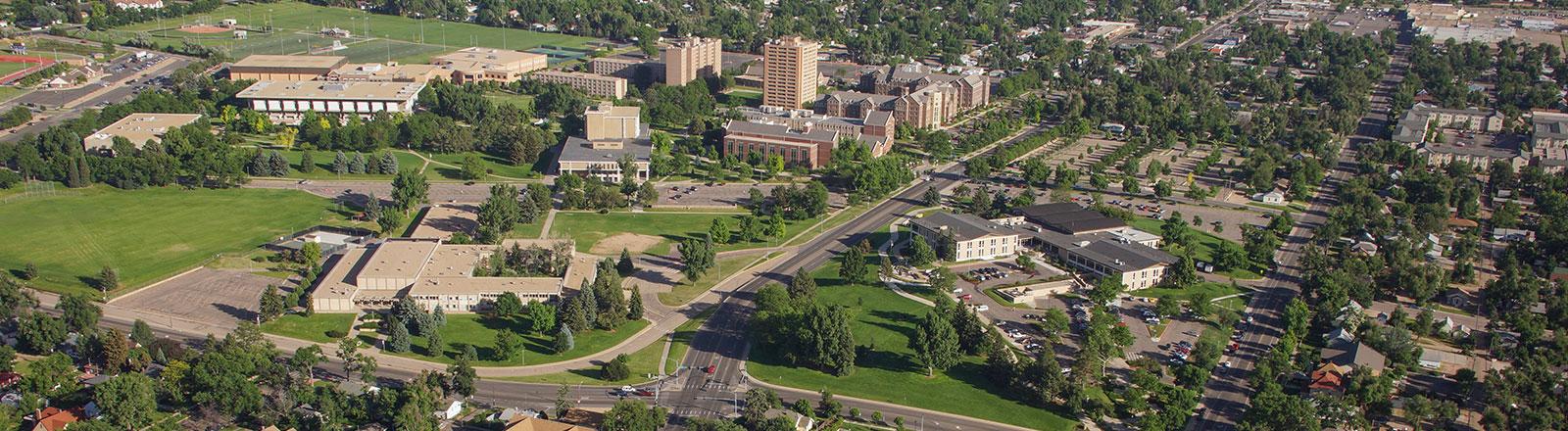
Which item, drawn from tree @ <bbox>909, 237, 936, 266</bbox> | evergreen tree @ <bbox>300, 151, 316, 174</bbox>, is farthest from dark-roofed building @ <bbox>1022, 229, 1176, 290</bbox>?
evergreen tree @ <bbox>300, 151, 316, 174</bbox>

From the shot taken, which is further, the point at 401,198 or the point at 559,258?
the point at 401,198

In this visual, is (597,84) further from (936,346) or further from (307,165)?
(936,346)

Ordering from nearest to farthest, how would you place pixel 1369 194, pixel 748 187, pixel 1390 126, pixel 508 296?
Result: pixel 508 296 < pixel 1369 194 < pixel 748 187 < pixel 1390 126

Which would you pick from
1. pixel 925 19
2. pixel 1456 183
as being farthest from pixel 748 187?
pixel 925 19

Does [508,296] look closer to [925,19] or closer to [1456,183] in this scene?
[1456,183]

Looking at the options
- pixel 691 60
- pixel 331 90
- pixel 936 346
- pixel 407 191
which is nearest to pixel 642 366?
pixel 936 346
